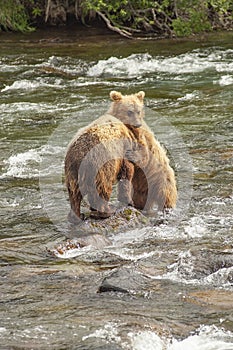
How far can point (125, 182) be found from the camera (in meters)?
7.00

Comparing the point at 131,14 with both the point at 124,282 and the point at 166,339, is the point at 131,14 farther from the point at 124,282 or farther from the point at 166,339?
the point at 166,339

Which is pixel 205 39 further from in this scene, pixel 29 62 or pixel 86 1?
pixel 29 62

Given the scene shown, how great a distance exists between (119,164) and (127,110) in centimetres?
67

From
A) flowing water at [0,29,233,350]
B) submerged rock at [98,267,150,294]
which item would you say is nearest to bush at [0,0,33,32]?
flowing water at [0,29,233,350]

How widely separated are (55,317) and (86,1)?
17042mm

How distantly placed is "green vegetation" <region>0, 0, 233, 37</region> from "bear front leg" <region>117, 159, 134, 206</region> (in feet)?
44.0

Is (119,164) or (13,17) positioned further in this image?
(13,17)

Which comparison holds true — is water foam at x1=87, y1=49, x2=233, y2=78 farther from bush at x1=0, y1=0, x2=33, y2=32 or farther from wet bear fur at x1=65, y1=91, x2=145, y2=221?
wet bear fur at x1=65, y1=91, x2=145, y2=221

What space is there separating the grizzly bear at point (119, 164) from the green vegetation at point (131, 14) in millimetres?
13181

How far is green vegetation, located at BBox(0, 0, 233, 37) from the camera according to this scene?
20.7m

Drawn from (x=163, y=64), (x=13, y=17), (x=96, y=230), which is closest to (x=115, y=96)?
(x=96, y=230)

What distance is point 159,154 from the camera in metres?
7.28

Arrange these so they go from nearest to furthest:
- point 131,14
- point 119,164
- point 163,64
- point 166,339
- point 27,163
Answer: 1. point 166,339
2. point 119,164
3. point 27,163
4. point 163,64
5. point 131,14

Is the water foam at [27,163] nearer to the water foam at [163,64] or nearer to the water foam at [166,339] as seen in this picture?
the water foam at [166,339]
